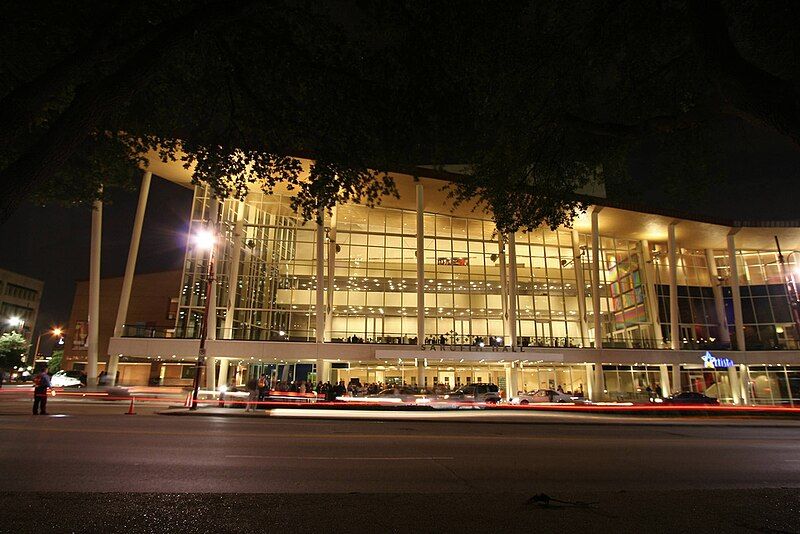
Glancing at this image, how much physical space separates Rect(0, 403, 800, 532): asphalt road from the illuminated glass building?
2408cm

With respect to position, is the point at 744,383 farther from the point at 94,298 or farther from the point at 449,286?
the point at 94,298

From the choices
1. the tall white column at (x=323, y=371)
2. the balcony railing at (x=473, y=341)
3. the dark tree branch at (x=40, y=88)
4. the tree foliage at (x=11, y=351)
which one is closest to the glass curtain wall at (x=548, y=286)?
the balcony railing at (x=473, y=341)

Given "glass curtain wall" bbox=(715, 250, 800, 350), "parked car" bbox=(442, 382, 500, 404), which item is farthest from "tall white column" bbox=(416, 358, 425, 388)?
"glass curtain wall" bbox=(715, 250, 800, 350)

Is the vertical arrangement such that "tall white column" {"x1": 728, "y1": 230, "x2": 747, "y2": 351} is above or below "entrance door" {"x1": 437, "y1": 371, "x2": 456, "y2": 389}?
above

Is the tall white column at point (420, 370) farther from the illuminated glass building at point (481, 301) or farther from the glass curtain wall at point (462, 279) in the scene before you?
the glass curtain wall at point (462, 279)

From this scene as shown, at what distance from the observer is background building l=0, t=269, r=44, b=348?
9262cm

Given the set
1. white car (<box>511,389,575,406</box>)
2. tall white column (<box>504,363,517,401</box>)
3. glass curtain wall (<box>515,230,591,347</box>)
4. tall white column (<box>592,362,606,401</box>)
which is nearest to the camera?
white car (<box>511,389,575,406</box>)

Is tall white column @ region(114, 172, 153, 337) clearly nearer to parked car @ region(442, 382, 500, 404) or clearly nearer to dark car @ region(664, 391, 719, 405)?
parked car @ region(442, 382, 500, 404)

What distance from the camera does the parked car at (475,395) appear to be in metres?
32.7

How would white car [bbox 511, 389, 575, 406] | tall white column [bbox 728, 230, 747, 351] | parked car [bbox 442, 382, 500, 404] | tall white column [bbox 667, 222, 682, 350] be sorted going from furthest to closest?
tall white column [bbox 728, 230, 747, 351]
tall white column [bbox 667, 222, 682, 350]
white car [bbox 511, 389, 575, 406]
parked car [bbox 442, 382, 500, 404]

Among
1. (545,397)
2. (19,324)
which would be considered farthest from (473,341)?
(19,324)

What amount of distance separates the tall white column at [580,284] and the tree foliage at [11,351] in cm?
7306

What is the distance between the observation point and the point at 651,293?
4841 centimetres

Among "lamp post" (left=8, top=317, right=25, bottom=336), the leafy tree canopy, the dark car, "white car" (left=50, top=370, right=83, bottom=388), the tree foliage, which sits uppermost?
"lamp post" (left=8, top=317, right=25, bottom=336)
